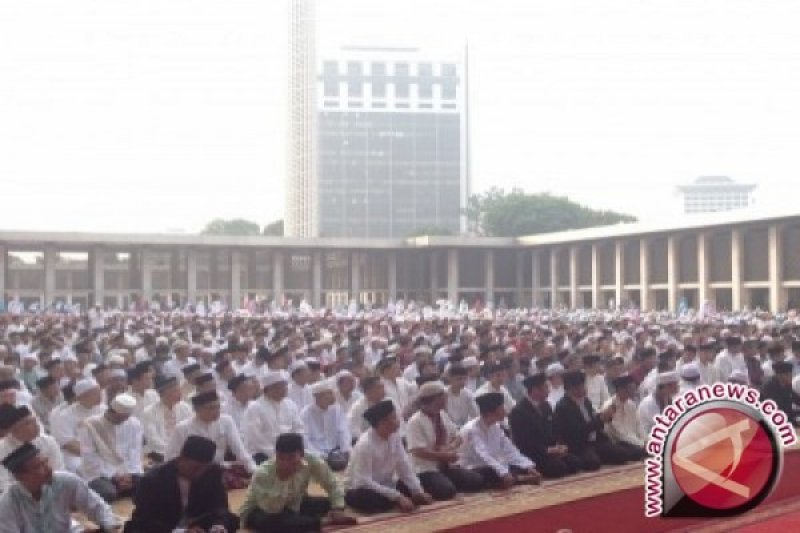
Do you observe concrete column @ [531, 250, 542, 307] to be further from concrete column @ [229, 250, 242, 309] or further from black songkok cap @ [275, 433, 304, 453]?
black songkok cap @ [275, 433, 304, 453]

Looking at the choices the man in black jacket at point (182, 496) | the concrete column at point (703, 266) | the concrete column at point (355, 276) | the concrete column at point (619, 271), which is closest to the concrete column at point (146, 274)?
the concrete column at point (355, 276)

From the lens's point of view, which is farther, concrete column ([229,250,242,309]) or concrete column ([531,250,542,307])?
concrete column ([531,250,542,307])

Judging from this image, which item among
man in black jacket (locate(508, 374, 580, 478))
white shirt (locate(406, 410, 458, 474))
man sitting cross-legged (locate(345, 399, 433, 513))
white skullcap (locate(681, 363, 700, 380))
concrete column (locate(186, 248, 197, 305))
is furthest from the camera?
concrete column (locate(186, 248, 197, 305))

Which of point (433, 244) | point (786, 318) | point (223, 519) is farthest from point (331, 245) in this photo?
point (223, 519)

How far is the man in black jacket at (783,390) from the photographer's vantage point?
10352mm

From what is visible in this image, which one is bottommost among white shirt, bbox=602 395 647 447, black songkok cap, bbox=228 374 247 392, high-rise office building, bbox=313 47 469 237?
white shirt, bbox=602 395 647 447

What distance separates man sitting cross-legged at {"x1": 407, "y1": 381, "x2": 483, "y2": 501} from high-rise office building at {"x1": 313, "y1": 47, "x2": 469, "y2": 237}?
6884 cm

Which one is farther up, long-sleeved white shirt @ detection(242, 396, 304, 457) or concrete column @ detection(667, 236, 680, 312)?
concrete column @ detection(667, 236, 680, 312)

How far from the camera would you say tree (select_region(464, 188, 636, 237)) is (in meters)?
54.3

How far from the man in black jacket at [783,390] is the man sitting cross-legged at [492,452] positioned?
4.06 metres

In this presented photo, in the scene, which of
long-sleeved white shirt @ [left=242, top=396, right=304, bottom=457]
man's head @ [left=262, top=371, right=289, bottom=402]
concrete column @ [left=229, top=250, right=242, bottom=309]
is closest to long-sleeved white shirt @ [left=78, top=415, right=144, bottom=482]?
long-sleeved white shirt @ [left=242, top=396, right=304, bottom=457]

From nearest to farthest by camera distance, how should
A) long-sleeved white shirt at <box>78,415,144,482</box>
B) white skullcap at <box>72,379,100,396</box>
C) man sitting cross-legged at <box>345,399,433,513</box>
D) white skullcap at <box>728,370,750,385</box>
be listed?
1. man sitting cross-legged at <box>345,399,433,513</box>
2. long-sleeved white shirt at <box>78,415,144,482</box>
3. white skullcap at <box>72,379,100,396</box>
4. white skullcap at <box>728,370,750,385</box>

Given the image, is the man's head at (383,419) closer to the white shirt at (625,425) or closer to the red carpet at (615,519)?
the red carpet at (615,519)

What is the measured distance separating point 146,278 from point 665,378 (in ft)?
117
